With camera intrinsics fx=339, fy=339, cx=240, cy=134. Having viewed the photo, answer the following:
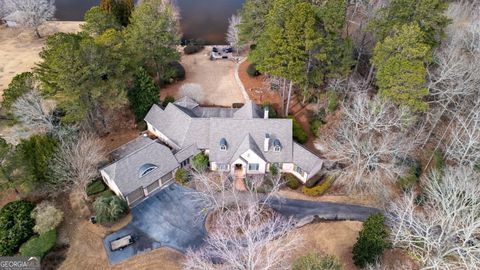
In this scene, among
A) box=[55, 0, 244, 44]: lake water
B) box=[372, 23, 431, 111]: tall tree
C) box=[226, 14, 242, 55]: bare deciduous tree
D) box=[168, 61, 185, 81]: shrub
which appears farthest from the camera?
box=[55, 0, 244, 44]: lake water

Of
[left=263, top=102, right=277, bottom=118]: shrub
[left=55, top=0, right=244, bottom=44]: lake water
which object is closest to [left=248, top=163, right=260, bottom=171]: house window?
[left=263, top=102, right=277, bottom=118]: shrub

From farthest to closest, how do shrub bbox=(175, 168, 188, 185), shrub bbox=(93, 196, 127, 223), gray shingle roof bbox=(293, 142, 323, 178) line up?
gray shingle roof bbox=(293, 142, 323, 178), shrub bbox=(175, 168, 188, 185), shrub bbox=(93, 196, 127, 223)

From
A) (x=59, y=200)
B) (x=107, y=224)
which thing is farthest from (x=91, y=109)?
(x=107, y=224)

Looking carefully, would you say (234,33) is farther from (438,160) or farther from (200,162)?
(438,160)

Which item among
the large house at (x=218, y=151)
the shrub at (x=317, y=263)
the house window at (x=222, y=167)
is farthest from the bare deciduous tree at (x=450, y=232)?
the house window at (x=222, y=167)

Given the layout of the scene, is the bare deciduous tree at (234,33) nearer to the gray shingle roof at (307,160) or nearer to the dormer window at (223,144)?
the dormer window at (223,144)

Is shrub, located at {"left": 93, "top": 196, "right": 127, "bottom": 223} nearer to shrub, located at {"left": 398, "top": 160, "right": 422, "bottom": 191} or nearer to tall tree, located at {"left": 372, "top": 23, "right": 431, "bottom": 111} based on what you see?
tall tree, located at {"left": 372, "top": 23, "right": 431, "bottom": 111}
